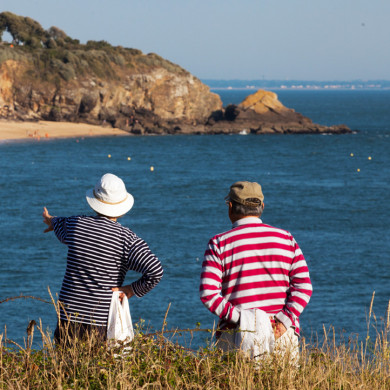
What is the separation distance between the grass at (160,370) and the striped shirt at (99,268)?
0.86 ft

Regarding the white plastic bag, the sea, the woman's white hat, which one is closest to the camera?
the white plastic bag

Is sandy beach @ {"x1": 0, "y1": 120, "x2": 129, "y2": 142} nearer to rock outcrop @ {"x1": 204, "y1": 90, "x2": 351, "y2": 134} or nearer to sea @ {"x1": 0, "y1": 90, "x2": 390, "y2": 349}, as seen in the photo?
sea @ {"x1": 0, "y1": 90, "x2": 390, "y2": 349}

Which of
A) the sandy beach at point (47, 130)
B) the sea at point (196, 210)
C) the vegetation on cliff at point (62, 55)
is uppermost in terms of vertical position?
the vegetation on cliff at point (62, 55)

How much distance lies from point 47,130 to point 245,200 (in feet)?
316

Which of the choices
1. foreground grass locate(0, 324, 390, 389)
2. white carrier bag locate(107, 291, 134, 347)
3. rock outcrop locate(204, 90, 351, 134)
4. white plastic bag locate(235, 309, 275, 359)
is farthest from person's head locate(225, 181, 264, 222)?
rock outcrop locate(204, 90, 351, 134)

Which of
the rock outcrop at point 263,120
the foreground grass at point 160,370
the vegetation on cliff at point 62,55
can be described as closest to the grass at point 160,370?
the foreground grass at point 160,370

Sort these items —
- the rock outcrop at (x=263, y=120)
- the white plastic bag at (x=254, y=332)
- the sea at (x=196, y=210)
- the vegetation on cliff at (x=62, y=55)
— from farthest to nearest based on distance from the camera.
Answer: the rock outcrop at (x=263, y=120), the vegetation on cliff at (x=62, y=55), the sea at (x=196, y=210), the white plastic bag at (x=254, y=332)

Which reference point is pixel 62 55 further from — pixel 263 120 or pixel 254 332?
pixel 254 332

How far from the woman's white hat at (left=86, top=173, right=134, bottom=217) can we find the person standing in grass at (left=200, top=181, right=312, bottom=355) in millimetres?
905

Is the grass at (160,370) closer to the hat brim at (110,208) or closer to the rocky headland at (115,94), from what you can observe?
the hat brim at (110,208)

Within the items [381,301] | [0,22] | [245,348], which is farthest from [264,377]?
[0,22]

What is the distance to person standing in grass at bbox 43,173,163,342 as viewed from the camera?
5188 millimetres

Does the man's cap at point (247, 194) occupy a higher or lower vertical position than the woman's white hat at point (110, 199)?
higher

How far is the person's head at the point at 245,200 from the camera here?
195 inches
